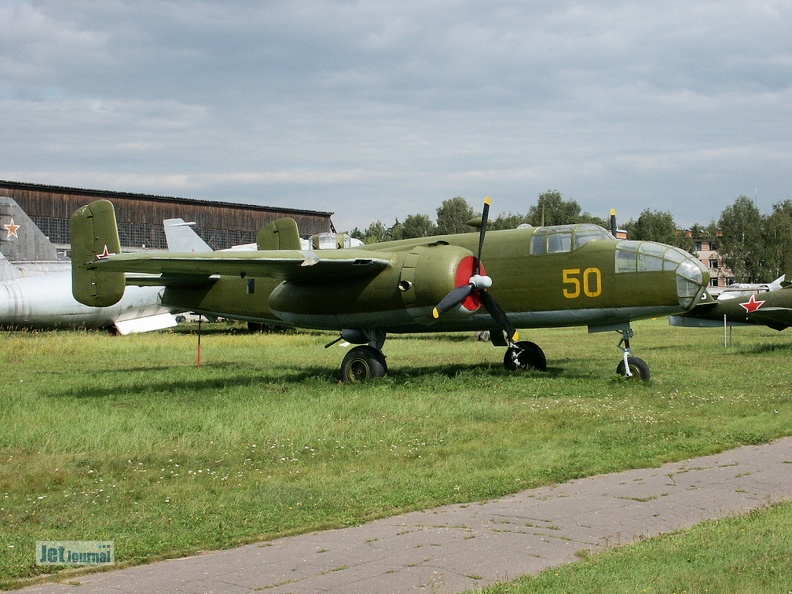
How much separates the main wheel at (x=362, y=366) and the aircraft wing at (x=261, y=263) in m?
1.84

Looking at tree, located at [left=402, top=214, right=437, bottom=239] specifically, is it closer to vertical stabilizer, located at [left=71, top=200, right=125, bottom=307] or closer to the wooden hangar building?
the wooden hangar building

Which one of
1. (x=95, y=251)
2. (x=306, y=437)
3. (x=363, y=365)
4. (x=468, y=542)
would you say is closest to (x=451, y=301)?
(x=363, y=365)

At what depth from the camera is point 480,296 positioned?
1930cm

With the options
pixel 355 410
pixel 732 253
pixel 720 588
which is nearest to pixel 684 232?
pixel 732 253

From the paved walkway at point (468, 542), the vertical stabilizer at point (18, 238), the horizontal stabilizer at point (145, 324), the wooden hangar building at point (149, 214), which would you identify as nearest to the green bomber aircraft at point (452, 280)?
the paved walkway at point (468, 542)

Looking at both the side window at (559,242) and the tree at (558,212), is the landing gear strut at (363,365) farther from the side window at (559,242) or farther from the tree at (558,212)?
the tree at (558,212)

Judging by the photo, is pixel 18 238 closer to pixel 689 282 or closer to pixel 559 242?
pixel 559 242

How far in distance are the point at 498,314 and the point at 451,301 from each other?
194cm

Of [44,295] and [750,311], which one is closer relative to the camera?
[750,311]

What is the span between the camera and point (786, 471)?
10211 millimetres

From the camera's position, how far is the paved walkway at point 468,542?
623 centimetres

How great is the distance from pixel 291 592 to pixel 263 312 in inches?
717

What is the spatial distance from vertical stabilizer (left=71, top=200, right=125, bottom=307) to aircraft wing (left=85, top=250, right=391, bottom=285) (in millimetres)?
3010

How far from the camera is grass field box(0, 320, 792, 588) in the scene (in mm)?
8430
